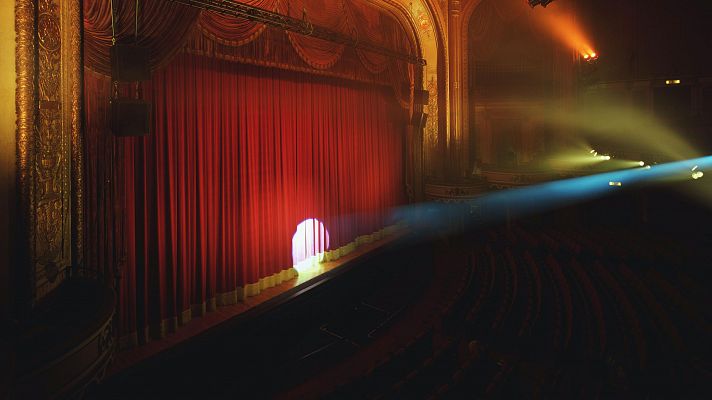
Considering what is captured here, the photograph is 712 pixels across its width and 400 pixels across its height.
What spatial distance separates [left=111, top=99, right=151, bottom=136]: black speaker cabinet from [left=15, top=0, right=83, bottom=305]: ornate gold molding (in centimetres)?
19

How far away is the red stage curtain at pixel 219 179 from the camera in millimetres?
3158

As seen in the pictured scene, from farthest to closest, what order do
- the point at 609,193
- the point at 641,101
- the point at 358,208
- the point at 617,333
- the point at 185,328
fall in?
1. the point at 641,101
2. the point at 609,193
3. the point at 358,208
4. the point at 185,328
5. the point at 617,333

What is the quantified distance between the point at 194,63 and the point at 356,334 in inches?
103

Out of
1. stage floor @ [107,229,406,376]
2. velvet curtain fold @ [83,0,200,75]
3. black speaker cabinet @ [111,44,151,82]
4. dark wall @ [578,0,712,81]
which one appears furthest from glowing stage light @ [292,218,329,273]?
dark wall @ [578,0,712,81]

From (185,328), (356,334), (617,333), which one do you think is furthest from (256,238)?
(617,333)

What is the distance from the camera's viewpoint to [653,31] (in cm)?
808

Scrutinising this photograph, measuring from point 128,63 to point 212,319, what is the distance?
2082 millimetres

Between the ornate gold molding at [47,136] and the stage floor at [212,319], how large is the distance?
2.97 feet

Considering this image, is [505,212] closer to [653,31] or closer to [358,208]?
[358,208]

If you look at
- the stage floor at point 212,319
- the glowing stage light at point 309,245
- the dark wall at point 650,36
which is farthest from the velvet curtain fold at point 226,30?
the dark wall at point 650,36

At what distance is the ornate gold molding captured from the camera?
2012 mm

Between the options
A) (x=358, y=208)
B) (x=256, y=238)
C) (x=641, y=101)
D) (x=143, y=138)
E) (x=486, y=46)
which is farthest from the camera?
(x=641, y=101)

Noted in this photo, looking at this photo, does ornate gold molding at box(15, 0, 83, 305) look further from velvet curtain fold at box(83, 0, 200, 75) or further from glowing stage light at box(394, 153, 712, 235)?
glowing stage light at box(394, 153, 712, 235)

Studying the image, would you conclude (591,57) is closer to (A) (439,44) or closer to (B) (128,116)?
(A) (439,44)
